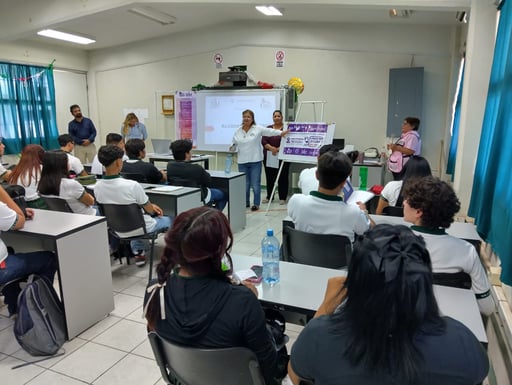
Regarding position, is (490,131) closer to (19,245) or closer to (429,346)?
(429,346)

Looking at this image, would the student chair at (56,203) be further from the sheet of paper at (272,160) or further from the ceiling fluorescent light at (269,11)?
the ceiling fluorescent light at (269,11)

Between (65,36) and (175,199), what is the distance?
18.1ft

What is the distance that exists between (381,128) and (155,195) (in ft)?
14.7

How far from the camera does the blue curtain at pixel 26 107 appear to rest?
22.8ft

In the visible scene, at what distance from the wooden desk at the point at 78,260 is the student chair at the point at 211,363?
1329mm

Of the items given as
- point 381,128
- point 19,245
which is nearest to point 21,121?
point 19,245

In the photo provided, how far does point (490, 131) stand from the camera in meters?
2.85

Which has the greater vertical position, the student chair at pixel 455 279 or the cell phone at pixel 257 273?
the student chair at pixel 455 279

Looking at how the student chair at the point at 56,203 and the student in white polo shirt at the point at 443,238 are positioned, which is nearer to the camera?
the student in white polo shirt at the point at 443,238

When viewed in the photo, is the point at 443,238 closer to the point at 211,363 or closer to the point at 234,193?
the point at 211,363

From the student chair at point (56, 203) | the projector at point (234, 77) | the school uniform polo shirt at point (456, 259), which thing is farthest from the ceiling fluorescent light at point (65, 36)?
the school uniform polo shirt at point (456, 259)

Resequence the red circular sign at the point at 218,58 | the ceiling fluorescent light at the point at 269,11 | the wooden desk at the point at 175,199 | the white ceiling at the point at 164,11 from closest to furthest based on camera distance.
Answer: the wooden desk at the point at 175,199 → the white ceiling at the point at 164,11 → the ceiling fluorescent light at the point at 269,11 → the red circular sign at the point at 218,58

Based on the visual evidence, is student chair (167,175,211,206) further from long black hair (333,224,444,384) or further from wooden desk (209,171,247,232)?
long black hair (333,224,444,384)

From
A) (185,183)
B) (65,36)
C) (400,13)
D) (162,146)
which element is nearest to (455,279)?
(185,183)
